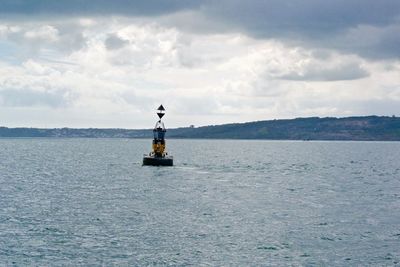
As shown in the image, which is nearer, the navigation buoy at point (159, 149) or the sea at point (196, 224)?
the sea at point (196, 224)

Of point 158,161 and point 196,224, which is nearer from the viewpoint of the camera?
point 196,224

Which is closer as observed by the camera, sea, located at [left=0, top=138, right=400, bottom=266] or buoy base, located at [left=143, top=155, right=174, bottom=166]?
sea, located at [left=0, top=138, right=400, bottom=266]

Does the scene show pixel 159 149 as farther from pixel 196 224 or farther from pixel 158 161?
pixel 196 224

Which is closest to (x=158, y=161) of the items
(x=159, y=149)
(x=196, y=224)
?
(x=159, y=149)

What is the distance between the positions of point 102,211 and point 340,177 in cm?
6838

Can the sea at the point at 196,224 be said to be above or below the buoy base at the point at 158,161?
below

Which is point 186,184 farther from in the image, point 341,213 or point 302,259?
point 302,259

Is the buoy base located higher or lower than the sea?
higher

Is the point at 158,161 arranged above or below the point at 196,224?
above

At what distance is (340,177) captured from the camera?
11956cm

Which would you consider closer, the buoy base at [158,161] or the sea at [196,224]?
the sea at [196,224]

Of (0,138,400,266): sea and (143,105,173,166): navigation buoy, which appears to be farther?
(143,105,173,166): navigation buoy

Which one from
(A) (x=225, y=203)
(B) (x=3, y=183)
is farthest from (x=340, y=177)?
(B) (x=3, y=183)

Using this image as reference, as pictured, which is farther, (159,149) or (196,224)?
(159,149)
